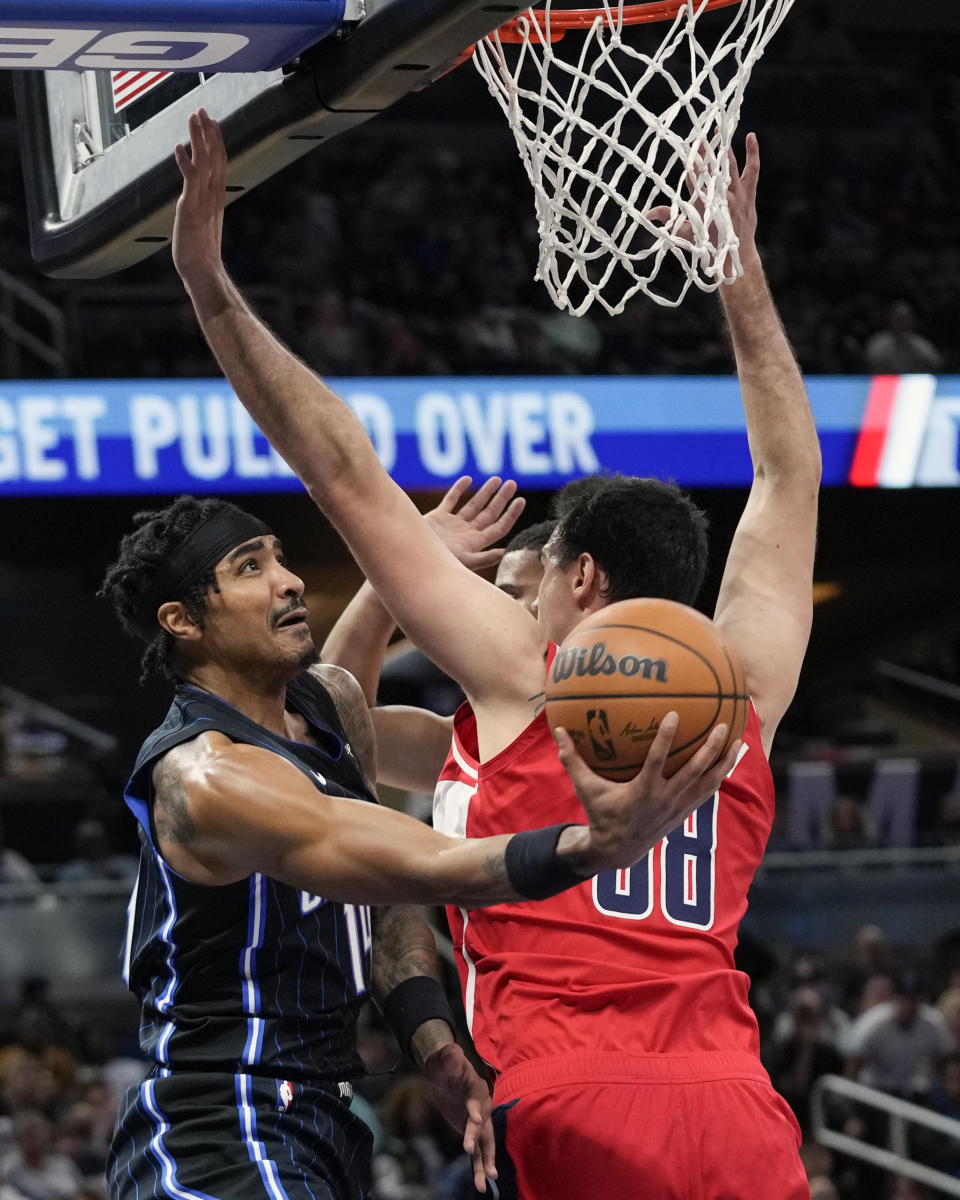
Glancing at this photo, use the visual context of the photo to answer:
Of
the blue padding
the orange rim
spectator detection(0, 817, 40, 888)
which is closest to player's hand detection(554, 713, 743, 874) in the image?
the blue padding

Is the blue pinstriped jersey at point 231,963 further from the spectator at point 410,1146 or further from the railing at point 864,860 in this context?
the railing at point 864,860

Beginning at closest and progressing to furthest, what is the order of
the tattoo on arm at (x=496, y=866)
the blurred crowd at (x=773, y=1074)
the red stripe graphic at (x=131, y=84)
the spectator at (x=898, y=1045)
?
the tattoo on arm at (x=496, y=866)
the red stripe graphic at (x=131, y=84)
the blurred crowd at (x=773, y=1074)
the spectator at (x=898, y=1045)

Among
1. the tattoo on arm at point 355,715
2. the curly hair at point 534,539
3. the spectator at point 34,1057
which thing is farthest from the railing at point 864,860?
the tattoo on arm at point 355,715

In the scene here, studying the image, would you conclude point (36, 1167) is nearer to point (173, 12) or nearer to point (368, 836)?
point (368, 836)

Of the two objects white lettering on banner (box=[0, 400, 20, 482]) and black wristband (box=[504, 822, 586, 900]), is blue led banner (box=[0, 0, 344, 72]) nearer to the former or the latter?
black wristband (box=[504, 822, 586, 900])

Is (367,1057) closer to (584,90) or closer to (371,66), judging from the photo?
(584,90)

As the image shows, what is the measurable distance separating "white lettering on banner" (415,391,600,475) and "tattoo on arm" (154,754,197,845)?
20.5 feet

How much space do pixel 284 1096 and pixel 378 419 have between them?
21.0 feet

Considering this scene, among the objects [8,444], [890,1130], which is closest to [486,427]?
[8,444]

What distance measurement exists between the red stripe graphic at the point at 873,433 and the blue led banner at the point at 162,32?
23.1 ft

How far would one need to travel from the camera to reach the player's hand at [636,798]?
2.38 m

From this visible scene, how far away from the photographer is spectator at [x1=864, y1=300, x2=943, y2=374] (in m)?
10.9

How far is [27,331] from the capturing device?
34.0ft

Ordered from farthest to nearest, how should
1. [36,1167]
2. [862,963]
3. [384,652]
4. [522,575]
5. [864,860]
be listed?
[864,860], [862,963], [36,1167], [384,652], [522,575]
